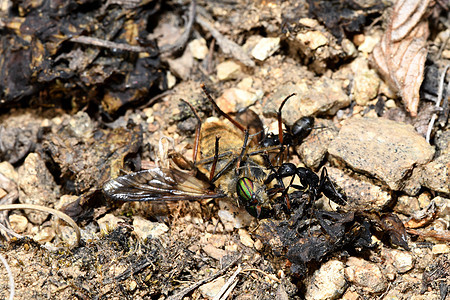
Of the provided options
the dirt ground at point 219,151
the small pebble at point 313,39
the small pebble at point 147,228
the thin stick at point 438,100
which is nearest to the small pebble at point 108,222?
the dirt ground at point 219,151

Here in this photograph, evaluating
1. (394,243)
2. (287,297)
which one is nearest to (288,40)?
(394,243)

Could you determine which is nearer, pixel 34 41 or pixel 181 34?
pixel 34 41

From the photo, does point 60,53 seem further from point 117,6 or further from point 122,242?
point 122,242

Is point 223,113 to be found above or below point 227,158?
above

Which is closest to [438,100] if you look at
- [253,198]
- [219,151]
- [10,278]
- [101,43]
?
[253,198]

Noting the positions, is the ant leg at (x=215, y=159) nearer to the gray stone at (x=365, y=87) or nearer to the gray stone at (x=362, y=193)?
the gray stone at (x=362, y=193)

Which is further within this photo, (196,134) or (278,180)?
(196,134)

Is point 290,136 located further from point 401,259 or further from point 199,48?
point 199,48
